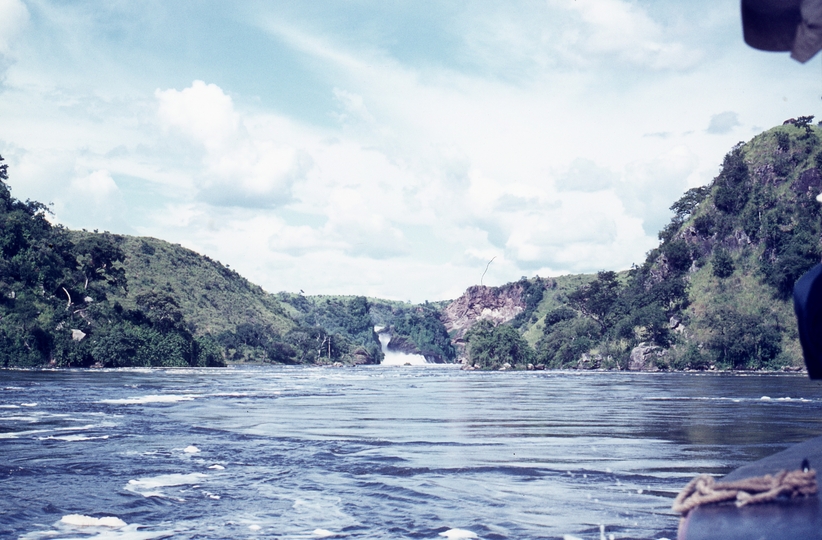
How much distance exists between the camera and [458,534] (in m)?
7.68

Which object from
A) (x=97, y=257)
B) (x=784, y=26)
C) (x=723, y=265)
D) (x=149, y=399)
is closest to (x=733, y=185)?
(x=723, y=265)

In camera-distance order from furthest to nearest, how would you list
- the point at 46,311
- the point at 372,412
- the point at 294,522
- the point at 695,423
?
the point at 46,311 < the point at 372,412 < the point at 695,423 < the point at 294,522

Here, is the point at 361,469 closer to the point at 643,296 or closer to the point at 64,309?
the point at 64,309

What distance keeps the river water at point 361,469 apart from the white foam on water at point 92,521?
0.08ft

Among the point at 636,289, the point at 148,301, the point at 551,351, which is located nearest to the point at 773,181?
the point at 636,289

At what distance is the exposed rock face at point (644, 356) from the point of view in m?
87.5

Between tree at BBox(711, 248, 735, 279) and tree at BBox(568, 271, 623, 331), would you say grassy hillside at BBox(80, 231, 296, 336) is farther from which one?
tree at BBox(711, 248, 735, 279)

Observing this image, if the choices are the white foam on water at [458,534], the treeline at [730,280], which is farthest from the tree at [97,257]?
the white foam on water at [458,534]

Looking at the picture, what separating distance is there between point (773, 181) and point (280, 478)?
9358cm

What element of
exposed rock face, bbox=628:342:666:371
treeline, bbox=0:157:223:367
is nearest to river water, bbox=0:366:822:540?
treeline, bbox=0:157:223:367

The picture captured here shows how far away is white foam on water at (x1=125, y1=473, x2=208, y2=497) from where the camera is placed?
9.84 meters

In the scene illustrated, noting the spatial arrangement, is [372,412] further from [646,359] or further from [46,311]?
[646,359]

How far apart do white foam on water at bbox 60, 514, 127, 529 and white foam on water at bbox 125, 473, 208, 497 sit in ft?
4.04

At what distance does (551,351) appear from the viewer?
112312mm
